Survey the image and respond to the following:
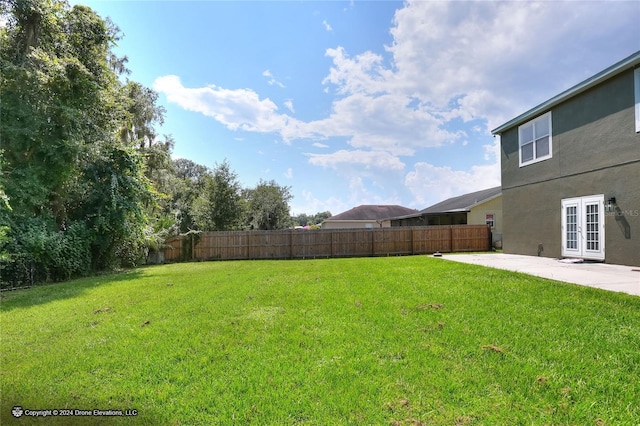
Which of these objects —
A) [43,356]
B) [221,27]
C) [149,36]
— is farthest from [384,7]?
[43,356]

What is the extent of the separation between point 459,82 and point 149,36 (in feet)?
37.2

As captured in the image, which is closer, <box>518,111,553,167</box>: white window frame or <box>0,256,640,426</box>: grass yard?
<box>0,256,640,426</box>: grass yard

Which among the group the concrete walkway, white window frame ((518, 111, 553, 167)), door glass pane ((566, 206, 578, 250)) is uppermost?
white window frame ((518, 111, 553, 167))

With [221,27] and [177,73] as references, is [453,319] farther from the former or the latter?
[177,73]

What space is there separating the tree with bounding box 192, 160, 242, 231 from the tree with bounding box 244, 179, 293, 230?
2740 millimetres

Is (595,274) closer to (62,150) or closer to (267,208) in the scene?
(62,150)

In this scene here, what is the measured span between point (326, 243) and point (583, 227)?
1111 centimetres

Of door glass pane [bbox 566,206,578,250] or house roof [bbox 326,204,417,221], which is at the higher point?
house roof [bbox 326,204,417,221]

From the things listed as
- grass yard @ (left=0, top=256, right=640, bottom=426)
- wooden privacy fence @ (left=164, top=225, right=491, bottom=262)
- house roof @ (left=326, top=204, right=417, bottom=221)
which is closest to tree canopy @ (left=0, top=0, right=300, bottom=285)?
wooden privacy fence @ (left=164, top=225, right=491, bottom=262)

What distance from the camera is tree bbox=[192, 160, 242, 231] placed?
20.0 m

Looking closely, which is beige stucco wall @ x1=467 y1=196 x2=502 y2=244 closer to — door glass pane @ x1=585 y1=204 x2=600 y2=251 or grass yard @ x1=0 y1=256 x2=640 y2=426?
door glass pane @ x1=585 y1=204 x2=600 y2=251

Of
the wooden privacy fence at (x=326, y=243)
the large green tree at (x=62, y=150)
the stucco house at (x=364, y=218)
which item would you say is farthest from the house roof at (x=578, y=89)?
the stucco house at (x=364, y=218)

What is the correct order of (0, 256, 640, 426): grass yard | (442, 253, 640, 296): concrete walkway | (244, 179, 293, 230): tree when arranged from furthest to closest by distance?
(244, 179, 293, 230): tree
(442, 253, 640, 296): concrete walkway
(0, 256, 640, 426): grass yard

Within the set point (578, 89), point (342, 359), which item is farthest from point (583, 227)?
point (342, 359)
